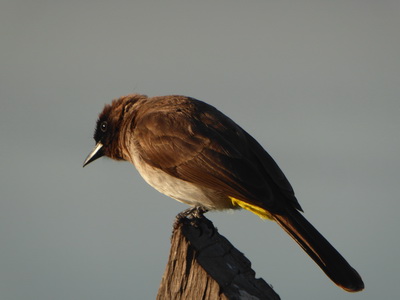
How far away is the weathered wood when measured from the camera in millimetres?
3035

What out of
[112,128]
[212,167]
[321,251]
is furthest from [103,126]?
[321,251]

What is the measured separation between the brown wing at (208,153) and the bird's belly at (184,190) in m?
0.08

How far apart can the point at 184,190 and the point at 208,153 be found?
1.48ft

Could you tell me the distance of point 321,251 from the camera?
→ 466cm

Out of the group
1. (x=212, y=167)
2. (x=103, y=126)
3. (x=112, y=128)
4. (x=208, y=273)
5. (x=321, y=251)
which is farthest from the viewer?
(x=103, y=126)

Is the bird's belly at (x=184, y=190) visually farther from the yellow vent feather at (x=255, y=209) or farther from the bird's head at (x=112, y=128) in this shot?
the bird's head at (x=112, y=128)

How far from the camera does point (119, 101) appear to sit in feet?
24.1

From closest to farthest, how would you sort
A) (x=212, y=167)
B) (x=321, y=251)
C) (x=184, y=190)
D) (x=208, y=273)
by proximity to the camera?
(x=208, y=273) → (x=321, y=251) → (x=212, y=167) → (x=184, y=190)

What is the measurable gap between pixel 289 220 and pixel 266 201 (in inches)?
8.8

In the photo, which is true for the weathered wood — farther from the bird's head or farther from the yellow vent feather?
the bird's head

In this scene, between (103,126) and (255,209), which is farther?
(103,126)

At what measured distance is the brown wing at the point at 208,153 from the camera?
5.24 metres

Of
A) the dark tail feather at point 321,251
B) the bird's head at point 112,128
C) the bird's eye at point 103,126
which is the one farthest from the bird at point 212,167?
the bird's eye at point 103,126

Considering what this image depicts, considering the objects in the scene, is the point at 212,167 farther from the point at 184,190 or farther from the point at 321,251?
the point at 321,251
